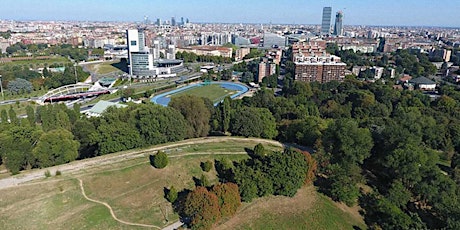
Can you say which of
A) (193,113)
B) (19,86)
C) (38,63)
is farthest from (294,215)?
(38,63)

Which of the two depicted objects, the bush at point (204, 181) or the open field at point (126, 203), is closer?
the open field at point (126, 203)

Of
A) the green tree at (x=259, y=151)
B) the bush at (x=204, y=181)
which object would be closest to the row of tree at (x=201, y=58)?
the green tree at (x=259, y=151)

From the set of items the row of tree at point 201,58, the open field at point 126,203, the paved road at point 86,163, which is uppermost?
the row of tree at point 201,58

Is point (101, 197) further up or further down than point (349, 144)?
further down

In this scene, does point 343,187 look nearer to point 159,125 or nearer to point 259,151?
point 259,151

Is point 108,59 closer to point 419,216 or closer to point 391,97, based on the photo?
point 391,97

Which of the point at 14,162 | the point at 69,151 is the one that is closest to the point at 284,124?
the point at 69,151

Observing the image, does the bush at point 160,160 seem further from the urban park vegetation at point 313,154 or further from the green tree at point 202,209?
the green tree at point 202,209
